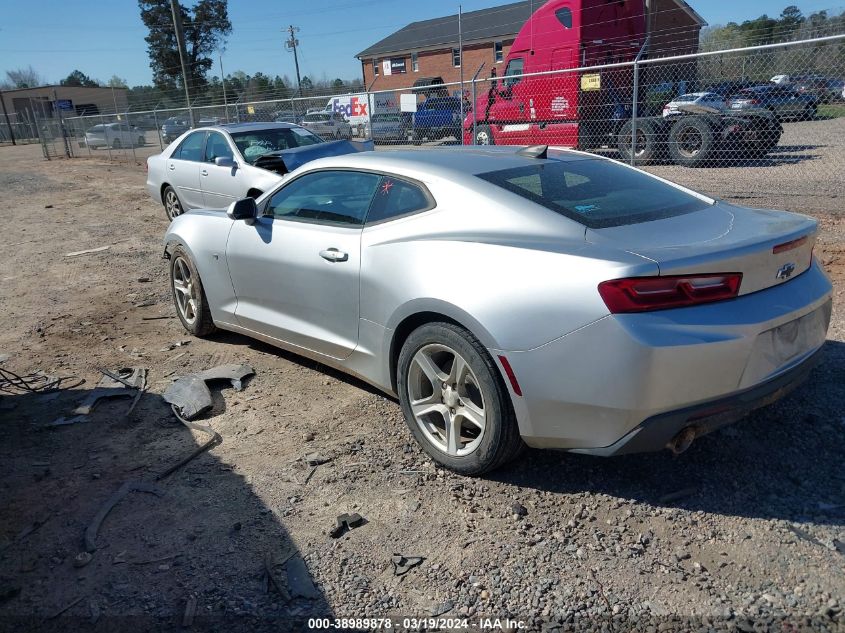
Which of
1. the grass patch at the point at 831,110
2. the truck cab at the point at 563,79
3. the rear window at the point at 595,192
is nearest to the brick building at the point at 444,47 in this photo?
the truck cab at the point at 563,79

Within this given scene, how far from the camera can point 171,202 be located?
36.4ft

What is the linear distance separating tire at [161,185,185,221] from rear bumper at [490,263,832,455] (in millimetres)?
9215

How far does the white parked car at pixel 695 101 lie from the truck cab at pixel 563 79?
3.72 ft

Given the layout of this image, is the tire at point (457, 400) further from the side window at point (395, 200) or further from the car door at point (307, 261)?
the side window at point (395, 200)

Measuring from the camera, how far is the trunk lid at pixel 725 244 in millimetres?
2717

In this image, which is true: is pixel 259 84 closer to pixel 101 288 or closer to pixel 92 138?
pixel 92 138

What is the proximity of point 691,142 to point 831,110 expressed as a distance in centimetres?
229

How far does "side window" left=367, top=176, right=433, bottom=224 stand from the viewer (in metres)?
3.60

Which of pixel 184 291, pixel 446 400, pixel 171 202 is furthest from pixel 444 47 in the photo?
pixel 446 400

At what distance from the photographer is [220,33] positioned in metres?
60.0

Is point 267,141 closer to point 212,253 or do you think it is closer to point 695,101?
point 212,253

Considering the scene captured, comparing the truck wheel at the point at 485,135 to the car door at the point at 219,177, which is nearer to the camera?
the car door at the point at 219,177

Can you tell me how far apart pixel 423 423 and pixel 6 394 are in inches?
124

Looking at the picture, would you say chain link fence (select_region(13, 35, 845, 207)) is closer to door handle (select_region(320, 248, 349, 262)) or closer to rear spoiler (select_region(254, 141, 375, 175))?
rear spoiler (select_region(254, 141, 375, 175))
